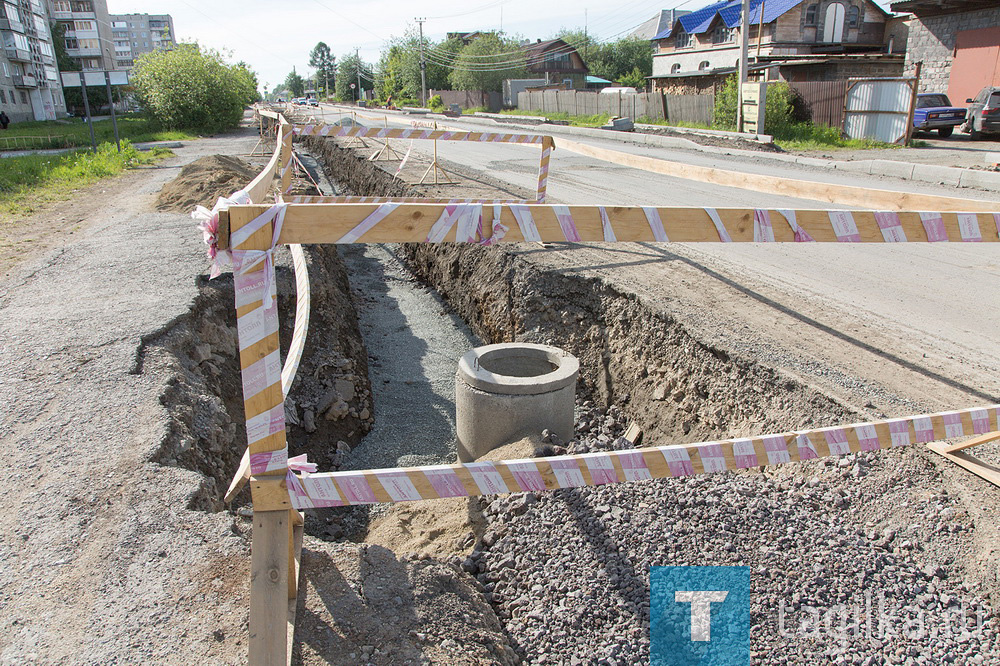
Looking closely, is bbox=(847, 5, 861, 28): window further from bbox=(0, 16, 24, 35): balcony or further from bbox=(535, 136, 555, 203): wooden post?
bbox=(0, 16, 24, 35): balcony

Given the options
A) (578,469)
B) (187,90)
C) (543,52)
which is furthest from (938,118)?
(543,52)

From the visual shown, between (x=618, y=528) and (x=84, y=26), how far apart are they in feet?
356

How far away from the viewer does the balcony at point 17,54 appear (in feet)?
179

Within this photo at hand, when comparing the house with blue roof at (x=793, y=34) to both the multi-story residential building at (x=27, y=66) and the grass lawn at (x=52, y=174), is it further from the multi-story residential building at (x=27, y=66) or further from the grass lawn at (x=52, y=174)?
the multi-story residential building at (x=27, y=66)

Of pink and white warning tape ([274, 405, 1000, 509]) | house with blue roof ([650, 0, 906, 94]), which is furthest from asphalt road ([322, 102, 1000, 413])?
house with blue roof ([650, 0, 906, 94])

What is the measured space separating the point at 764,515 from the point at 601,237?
2056 millimetres

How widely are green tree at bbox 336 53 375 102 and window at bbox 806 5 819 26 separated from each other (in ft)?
298

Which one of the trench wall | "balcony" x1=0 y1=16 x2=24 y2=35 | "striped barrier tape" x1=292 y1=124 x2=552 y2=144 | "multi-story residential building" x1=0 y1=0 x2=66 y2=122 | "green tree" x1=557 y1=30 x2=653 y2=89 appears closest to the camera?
the trench wall

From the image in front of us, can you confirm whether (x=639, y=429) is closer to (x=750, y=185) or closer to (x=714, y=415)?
(x=714, y=415)

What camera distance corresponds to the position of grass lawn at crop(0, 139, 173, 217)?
537 inches

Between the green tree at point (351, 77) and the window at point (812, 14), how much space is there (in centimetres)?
9090

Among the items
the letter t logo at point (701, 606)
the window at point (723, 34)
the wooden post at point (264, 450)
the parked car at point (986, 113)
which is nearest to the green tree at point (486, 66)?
the window at point (723, 34)

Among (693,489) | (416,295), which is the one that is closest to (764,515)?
(693,489)

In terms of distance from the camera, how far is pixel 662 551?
3.49 meters
